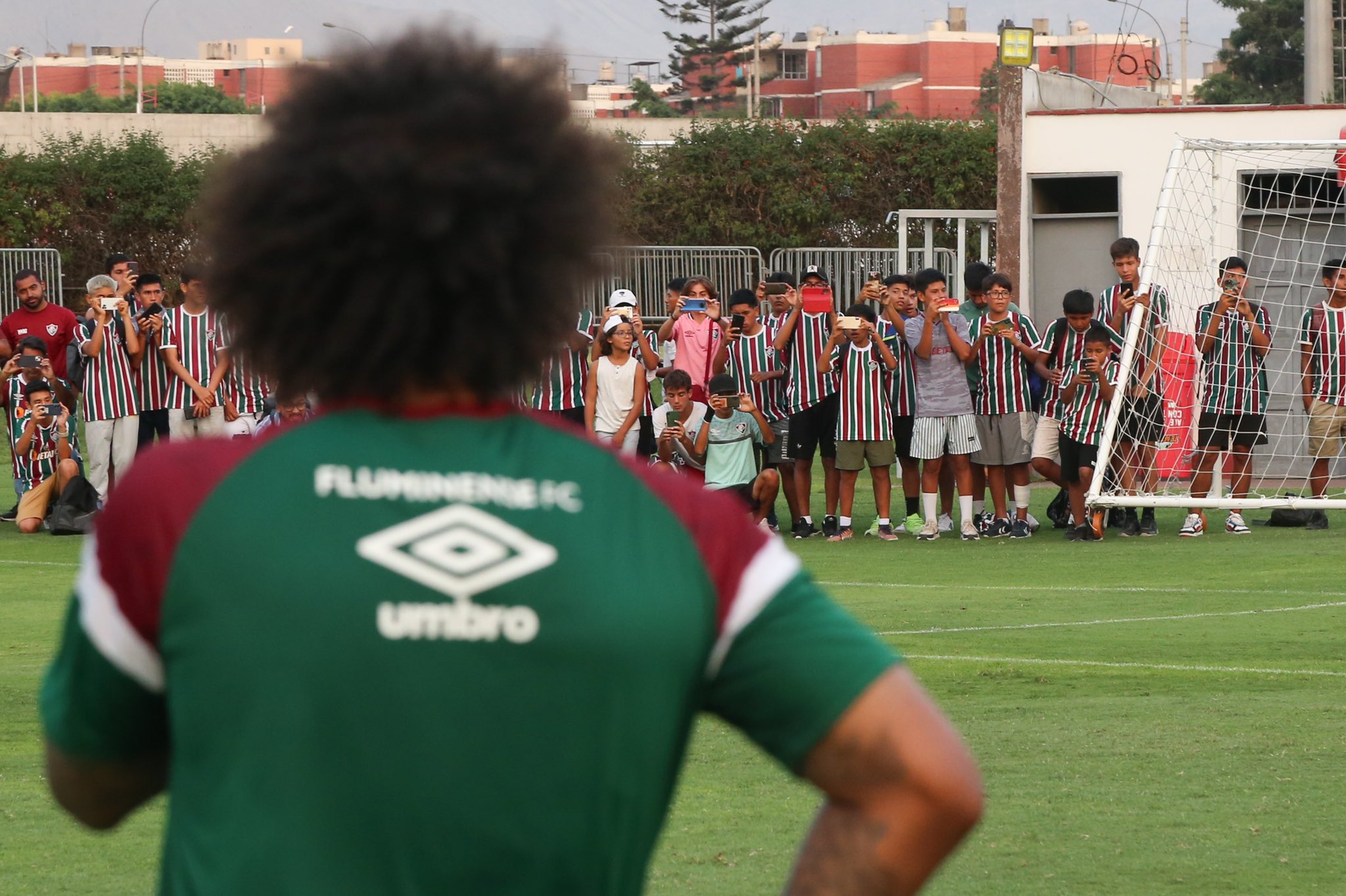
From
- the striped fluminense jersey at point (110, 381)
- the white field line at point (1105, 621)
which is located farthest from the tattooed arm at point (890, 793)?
the striped fluminense jersey at point (110, 381)

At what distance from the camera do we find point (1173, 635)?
8.72 meters

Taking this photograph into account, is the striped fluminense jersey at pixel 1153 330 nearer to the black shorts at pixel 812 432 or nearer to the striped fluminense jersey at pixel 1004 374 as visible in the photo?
the striped fluminense jersey at pixel 1004 374

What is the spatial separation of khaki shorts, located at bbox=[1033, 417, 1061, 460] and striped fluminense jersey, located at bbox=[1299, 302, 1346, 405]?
6.40ft

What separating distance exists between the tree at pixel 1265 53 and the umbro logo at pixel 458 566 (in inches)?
2685

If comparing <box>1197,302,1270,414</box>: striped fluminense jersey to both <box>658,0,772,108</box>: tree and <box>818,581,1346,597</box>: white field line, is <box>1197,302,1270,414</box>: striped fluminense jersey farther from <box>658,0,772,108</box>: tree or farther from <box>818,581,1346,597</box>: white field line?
<box>658,0,772,108</box>: tree

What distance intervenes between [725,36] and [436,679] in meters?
101

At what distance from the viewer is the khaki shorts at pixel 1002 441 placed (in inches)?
540

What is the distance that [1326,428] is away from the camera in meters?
13.6

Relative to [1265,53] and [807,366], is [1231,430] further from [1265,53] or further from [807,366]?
[1265,53]

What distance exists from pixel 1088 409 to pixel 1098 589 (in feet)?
9.77

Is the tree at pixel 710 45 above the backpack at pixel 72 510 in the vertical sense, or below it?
above

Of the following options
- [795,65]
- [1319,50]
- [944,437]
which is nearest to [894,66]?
[795,65]

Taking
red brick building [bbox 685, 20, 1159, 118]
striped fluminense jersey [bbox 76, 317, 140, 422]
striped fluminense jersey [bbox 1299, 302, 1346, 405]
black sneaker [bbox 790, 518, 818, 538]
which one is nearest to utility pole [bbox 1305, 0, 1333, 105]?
striped fluminense jersey [bbox 1299, 302, 1346, 405]

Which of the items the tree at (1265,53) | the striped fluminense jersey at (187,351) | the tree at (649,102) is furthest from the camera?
the tree at (649,102)
